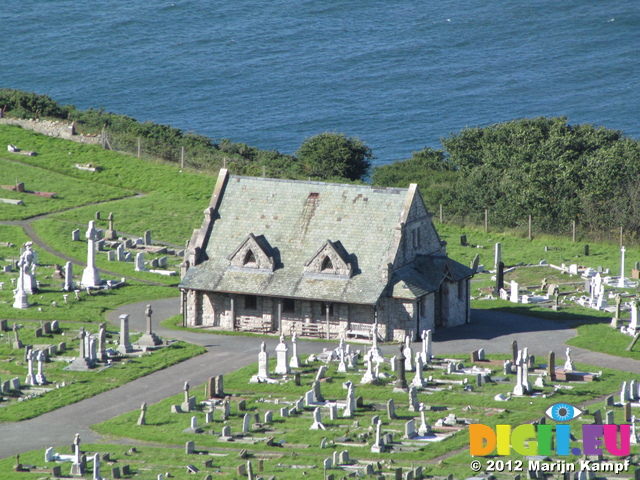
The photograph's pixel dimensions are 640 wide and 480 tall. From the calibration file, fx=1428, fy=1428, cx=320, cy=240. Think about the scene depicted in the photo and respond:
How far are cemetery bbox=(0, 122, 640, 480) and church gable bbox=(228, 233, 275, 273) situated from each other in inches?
54.2

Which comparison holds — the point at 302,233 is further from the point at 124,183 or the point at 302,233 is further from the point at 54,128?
the point at 54,128

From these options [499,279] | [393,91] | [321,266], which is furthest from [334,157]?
[393,91]

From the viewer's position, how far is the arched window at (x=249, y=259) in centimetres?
7656

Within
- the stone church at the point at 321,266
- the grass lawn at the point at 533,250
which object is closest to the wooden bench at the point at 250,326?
the stone church at the point at 321,266

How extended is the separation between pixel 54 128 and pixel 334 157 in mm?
25341

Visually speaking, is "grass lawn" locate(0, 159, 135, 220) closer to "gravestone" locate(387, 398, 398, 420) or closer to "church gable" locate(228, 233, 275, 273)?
"church gable" locate(228, 233, 275, 273)

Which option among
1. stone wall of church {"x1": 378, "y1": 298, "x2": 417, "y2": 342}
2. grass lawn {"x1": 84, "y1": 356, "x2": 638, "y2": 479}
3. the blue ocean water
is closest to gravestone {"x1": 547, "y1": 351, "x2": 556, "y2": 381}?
grass lawn {"x1": 84, "y1": 356, "x2": 638, "y2": 479}

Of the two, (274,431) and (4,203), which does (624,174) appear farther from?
(274,431)

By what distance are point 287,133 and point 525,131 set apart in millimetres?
57093

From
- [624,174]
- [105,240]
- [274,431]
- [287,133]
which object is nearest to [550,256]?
[624,174]

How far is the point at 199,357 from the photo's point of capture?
7088 centimetres

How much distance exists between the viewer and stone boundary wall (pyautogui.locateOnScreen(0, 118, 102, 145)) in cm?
12638

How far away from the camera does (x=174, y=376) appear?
6750 cm

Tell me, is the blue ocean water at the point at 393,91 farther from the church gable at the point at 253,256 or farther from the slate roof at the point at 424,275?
the church gable at the point at 253,256
